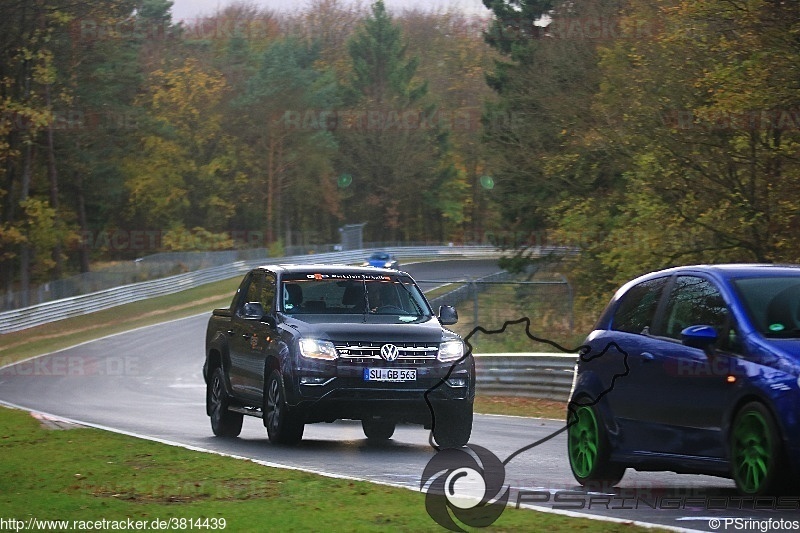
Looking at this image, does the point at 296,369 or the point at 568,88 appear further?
the point at 568,88

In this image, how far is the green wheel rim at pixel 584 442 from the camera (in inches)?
425

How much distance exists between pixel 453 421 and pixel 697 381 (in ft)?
16.6

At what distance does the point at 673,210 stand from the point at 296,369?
54.9 ft

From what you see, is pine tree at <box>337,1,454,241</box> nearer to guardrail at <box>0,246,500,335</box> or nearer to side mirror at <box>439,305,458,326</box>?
guardrail at <box>0,246,500,335</box>

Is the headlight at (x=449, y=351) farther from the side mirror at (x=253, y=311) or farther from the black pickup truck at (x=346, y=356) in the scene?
the side mirror at (x=253, y=311)

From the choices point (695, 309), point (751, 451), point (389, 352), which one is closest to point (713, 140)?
point (389, 352)

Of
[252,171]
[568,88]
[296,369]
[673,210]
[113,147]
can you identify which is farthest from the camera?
[252,171]

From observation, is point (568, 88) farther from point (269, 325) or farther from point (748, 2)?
point (269, 325)

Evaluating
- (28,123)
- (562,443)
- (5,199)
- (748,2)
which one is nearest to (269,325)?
(562,443)

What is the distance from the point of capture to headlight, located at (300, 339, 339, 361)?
14.2 m

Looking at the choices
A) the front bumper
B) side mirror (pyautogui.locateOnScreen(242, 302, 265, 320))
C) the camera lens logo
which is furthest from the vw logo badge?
side mirror (pyautogui.locateOnScreen(242, 302, 265, 320))

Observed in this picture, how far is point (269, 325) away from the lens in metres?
15.2

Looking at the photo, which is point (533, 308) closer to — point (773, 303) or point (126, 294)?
point (773, 303)

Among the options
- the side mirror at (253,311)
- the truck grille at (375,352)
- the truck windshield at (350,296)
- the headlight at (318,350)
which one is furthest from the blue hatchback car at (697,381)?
the side mirror at (253,311)
